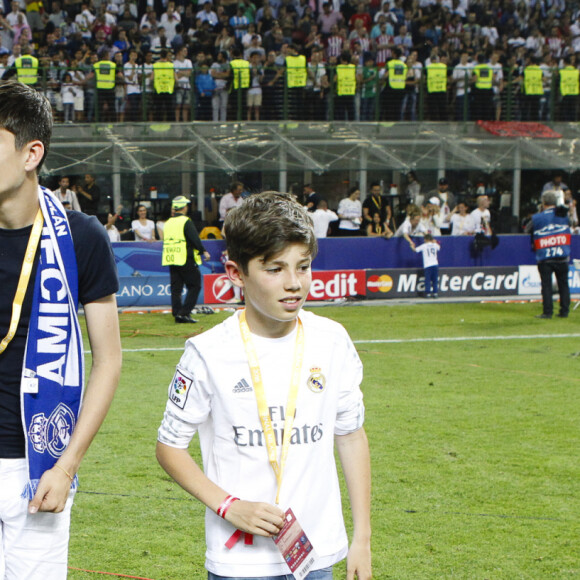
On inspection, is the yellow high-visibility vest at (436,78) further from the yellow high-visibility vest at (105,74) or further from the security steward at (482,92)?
the yellow high-visibility vest at (105,74)

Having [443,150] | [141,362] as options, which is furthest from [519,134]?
[141,362]

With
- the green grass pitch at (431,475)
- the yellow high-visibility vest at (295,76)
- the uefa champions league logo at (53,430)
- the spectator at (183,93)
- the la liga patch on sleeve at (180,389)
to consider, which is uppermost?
the yellow high-visibility vest at (295,76)

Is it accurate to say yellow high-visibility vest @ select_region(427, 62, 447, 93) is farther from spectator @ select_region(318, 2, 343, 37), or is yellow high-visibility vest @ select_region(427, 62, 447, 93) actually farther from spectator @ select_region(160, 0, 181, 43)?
spectator @ select_region(160, 0, 181, 43)

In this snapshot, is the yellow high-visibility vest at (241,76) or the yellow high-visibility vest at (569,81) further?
the yellow high-visibility vest at (569,81)

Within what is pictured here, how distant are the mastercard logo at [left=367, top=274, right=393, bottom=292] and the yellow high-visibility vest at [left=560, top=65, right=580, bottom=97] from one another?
9683 mm

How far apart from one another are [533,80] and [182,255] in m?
13.9

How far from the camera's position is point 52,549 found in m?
2.75

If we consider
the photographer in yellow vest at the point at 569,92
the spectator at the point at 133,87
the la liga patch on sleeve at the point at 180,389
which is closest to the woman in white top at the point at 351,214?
the spectator at the point at 133,87

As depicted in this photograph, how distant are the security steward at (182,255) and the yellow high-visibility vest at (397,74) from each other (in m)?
10.5

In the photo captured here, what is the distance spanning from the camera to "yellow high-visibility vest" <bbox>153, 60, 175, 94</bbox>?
2180cm

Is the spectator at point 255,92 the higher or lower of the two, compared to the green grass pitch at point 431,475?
higher

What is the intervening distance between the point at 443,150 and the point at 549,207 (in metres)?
7.96

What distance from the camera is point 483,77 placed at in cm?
2416

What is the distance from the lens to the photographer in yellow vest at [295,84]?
22.7 meters
